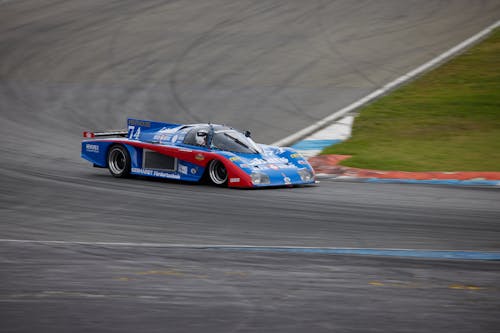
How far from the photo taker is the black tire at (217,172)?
1464 cm

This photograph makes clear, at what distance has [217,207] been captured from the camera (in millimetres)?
12266

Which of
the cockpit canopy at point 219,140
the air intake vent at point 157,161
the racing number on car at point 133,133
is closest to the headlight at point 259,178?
the cockpit canopy at point 219,140

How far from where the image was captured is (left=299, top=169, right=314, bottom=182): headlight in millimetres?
14627

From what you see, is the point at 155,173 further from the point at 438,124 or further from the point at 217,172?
the point at 438,124

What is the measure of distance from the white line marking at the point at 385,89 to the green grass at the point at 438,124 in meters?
0.36

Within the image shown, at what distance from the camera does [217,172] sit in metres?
14.7

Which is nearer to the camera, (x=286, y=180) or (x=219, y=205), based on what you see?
(x=219, y=205)

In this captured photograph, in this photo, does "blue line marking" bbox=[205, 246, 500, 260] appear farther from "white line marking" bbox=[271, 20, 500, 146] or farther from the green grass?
"white line marking" bbox=[271, 20, 500, 146]

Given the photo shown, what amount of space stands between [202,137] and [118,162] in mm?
2143

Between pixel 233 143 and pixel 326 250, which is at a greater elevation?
pixel 233 143

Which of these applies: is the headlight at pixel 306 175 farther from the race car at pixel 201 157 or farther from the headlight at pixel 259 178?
the headlight at pixel 259 178

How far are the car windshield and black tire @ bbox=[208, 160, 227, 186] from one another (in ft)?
1.07

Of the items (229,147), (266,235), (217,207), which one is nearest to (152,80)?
(229,147)

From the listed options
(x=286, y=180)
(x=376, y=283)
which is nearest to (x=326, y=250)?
(x=376, y=283)
